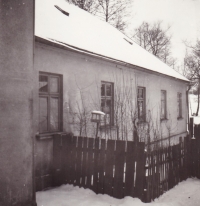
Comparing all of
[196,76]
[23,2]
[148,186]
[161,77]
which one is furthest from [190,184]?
[196,76]

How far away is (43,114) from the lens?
250 inches

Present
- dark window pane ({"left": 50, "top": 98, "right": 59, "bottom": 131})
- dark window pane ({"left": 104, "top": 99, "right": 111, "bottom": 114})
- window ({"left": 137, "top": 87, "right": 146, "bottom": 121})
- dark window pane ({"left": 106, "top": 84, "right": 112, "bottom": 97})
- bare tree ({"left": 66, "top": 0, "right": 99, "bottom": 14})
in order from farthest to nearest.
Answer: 1. bare tree ({"left": 66, "top": 0, "right": 99, "bottom": 14})
2. window ({"left": 137, "top": 87, "right": 146, "bottom": 121})
3. dark window pane ({"left": 106, "top": 84, "right": 112, "bottom": 97})
4. dark window pane ({"left": 104, "top": 99, "right": 111, "bottom": 114})
5. dark window pane ({"left": 50, "top": 98, "right": 59, "bottom": 131})

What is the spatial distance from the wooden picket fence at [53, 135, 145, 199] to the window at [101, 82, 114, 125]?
3.59 metres

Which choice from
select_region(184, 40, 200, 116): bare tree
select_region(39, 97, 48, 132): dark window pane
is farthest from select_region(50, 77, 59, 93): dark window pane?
select_region(184, 40, 200, 116): bare tree

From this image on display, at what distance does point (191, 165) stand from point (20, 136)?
4693 mm

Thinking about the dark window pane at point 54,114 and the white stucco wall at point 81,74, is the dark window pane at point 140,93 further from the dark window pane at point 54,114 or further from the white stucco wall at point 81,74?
the dark window pane at point 54,114

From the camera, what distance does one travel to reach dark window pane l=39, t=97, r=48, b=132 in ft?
20.6

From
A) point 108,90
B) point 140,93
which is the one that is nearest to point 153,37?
point 140,93

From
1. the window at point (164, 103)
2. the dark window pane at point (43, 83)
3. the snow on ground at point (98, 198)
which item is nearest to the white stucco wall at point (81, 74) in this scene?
the dark window pane at point (43, 83)

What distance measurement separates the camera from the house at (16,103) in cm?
375

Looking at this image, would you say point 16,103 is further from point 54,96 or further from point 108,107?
point 108,107

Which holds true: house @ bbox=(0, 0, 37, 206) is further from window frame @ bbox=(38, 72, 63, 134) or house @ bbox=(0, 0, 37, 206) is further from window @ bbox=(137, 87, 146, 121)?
window @ bbox=(137, 87, 146, 121)

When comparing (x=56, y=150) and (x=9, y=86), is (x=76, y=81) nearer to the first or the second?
(x=56, y=150)

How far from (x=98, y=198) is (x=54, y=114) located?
2.62m
